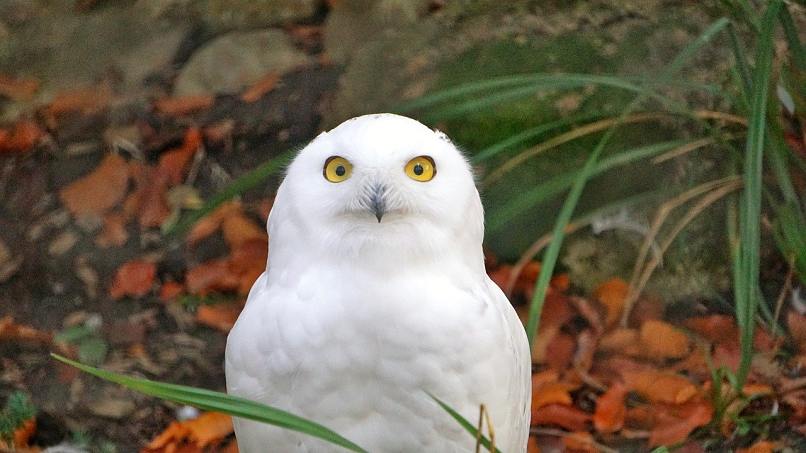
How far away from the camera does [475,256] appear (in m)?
2.02

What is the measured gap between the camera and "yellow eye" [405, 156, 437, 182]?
1.85 m

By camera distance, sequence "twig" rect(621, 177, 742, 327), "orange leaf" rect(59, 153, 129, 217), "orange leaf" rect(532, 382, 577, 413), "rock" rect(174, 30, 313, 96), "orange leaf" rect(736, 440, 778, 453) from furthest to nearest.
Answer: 1. "rock" rect(174, 30, 313, 96)
2. "orange leaf" rect(59, 153, 129, 217)
3. "twig" rect(621, 177, 742, 327)
4. "orange leaf" rect(532, 382, 577, 413)
5. "orange leaf" rect(736, 440, 778, 453)

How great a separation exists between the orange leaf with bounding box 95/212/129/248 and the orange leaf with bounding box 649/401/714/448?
77.4 inches

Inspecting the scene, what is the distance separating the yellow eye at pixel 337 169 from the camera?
185 cm

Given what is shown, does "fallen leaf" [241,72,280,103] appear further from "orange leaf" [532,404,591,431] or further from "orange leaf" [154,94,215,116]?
"orange leaf" [532,404,591,431]

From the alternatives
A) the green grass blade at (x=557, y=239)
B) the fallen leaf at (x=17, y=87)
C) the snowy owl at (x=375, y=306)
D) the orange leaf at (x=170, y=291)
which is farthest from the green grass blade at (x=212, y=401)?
the fallen leaf at (x=17, y=87)

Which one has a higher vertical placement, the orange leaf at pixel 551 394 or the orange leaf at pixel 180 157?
the orange leaf at pixel 180 157

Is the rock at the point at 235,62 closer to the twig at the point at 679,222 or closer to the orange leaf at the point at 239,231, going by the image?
the orange leaf at the point at 239,231

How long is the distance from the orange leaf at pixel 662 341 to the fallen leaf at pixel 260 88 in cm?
174

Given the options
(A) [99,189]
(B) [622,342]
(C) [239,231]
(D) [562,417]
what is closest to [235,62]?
(A) [99,189]

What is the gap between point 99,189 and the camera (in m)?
3.93

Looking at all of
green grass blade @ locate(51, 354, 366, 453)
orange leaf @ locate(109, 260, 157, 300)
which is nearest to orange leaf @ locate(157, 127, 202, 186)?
orange leaf @ locate(109, 260, 157, 300)

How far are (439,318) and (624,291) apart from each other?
62.5 inches

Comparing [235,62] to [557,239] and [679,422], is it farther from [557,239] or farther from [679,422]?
[679,422]
